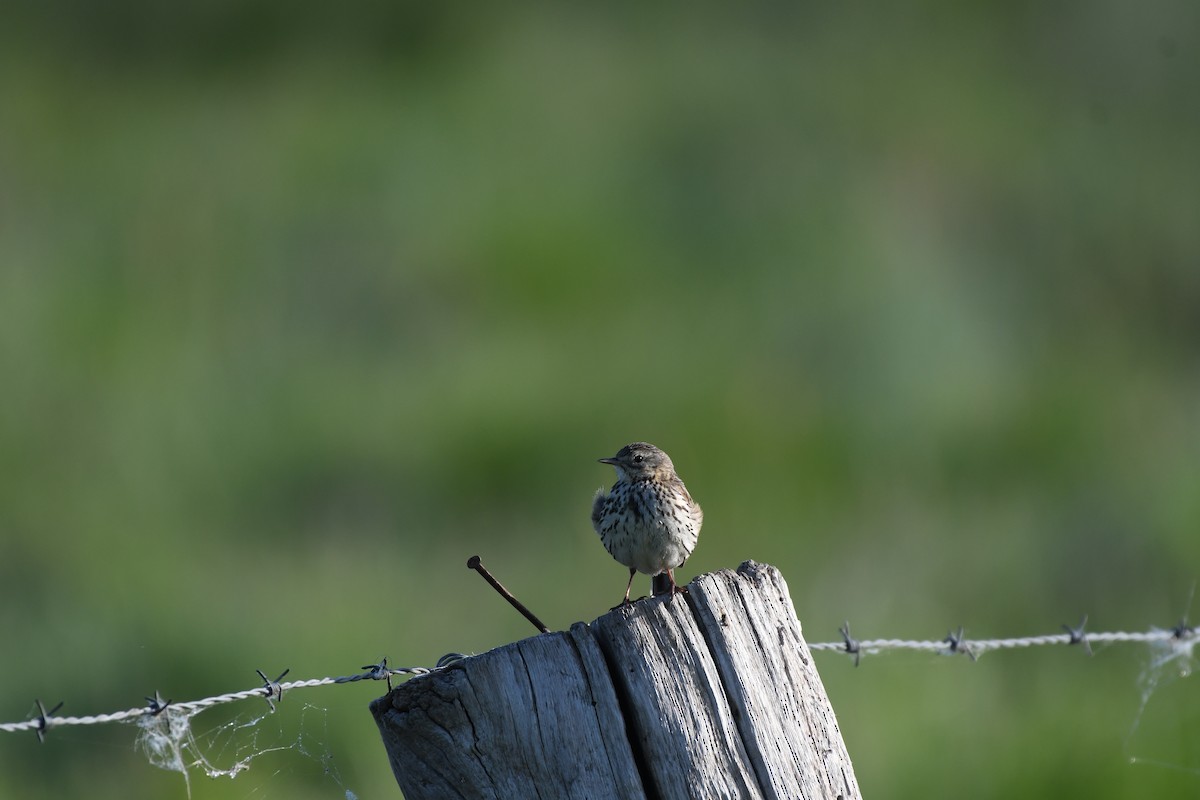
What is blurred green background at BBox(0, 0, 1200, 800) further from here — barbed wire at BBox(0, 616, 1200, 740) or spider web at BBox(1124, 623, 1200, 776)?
barbed wire at BBox(0, 616, 1200, 740)

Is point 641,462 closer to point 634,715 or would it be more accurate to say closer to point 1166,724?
point 634,715

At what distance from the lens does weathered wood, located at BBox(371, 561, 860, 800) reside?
340 centimetres

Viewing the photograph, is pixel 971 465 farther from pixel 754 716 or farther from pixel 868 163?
pixel 754 716

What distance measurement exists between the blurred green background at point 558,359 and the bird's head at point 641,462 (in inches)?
72.7

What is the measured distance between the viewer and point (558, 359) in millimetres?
11906

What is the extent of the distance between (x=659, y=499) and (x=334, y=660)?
2703 mm

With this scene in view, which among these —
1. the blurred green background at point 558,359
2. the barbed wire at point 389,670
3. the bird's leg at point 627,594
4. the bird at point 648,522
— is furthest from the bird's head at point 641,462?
→ the blurred green background at point 558,359

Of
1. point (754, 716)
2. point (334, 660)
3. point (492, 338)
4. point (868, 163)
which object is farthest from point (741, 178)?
point (754, 716)

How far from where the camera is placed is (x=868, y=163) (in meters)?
15.7

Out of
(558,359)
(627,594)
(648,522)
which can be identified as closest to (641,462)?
(648,522)

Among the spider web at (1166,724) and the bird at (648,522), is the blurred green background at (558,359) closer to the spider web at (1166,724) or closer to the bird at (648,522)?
the spider web at (1166,724)

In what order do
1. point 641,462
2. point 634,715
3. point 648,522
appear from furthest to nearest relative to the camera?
1. point 641,462
2. point 648,522
3. point 634,715

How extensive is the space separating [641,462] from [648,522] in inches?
22.6

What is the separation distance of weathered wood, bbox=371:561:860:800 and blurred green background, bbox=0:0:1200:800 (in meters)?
3.64
